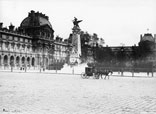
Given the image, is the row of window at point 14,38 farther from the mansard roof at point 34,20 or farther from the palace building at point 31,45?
the mansard roof at point 34,20

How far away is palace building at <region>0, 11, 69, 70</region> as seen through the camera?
63.6 metres

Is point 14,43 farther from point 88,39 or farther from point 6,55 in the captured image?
point 88,39

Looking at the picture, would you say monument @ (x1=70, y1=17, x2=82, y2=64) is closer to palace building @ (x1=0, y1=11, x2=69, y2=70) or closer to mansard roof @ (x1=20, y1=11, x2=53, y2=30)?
palace building @ (x1=0, y1=11, x2=69, y2=70)

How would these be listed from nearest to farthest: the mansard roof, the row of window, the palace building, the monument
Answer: the monument → the row of window → the palace building → the mansard roof

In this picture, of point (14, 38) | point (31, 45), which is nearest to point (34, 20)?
point (31, 45)

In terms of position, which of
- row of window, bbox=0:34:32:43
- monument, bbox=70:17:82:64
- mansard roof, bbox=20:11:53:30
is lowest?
monument, bbox=70:17:82:64

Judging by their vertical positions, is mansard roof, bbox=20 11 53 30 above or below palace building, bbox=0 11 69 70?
above

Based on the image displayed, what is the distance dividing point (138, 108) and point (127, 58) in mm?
68083

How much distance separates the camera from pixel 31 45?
7500cm

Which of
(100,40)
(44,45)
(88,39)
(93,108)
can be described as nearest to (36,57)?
(44,45)

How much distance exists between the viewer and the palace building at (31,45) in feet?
209

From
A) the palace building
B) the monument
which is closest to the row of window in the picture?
the palace building

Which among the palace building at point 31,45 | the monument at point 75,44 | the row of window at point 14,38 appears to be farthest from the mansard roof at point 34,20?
the monument at point 75,44

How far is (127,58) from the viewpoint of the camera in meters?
73.8
